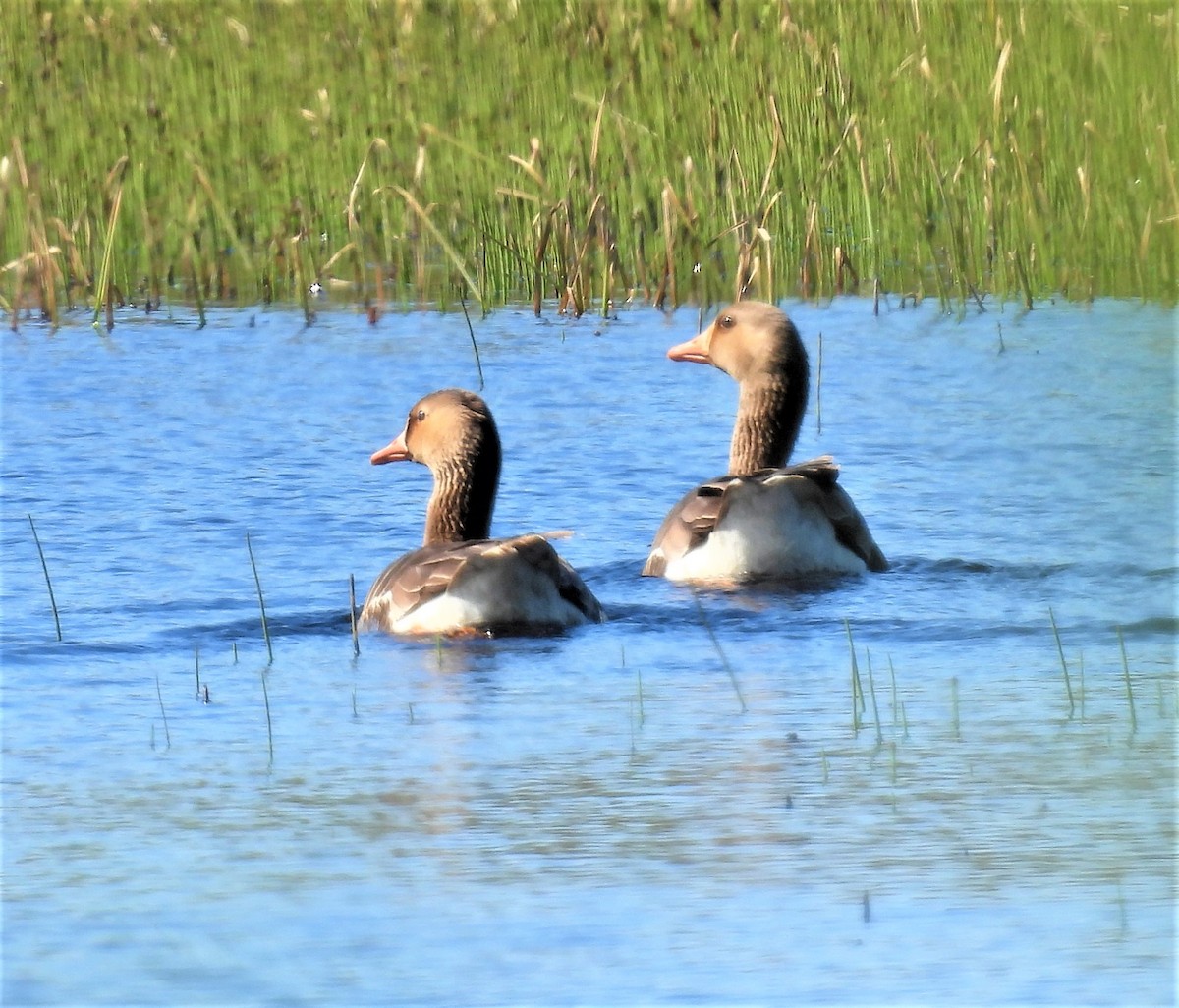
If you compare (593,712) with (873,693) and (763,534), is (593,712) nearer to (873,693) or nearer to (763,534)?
(873,693)

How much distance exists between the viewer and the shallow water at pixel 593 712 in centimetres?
441

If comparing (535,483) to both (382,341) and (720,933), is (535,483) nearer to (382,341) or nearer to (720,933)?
(382,341)

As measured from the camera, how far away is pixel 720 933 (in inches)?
175

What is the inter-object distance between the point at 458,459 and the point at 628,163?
6.10 meters

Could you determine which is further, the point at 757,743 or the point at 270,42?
the point at 270,42

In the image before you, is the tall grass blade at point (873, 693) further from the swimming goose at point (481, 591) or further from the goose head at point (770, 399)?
the goose head at point (770, 399)

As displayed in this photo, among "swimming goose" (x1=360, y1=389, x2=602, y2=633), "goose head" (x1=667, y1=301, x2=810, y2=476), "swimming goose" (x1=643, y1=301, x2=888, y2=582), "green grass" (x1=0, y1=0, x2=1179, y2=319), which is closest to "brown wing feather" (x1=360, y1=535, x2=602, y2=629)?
"swimming goose" (x1=360, y1=389, x2=602, y2=633)

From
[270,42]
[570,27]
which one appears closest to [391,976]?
[570,27]

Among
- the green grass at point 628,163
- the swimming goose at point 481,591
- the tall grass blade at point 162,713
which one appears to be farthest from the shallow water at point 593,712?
the green grass at point 628,163

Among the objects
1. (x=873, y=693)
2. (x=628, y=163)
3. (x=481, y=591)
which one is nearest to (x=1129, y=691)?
(x=873, y=693)

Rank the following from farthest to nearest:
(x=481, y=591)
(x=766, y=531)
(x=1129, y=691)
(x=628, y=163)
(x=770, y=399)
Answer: (x=628, y=163), (x=770, y=399), (x=766, y=531), (x=481, y=591), (x=1129, y=691)

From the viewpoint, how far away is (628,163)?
590 inches

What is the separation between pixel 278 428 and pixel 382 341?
A: 212 centimetres

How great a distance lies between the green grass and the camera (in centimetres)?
1434
